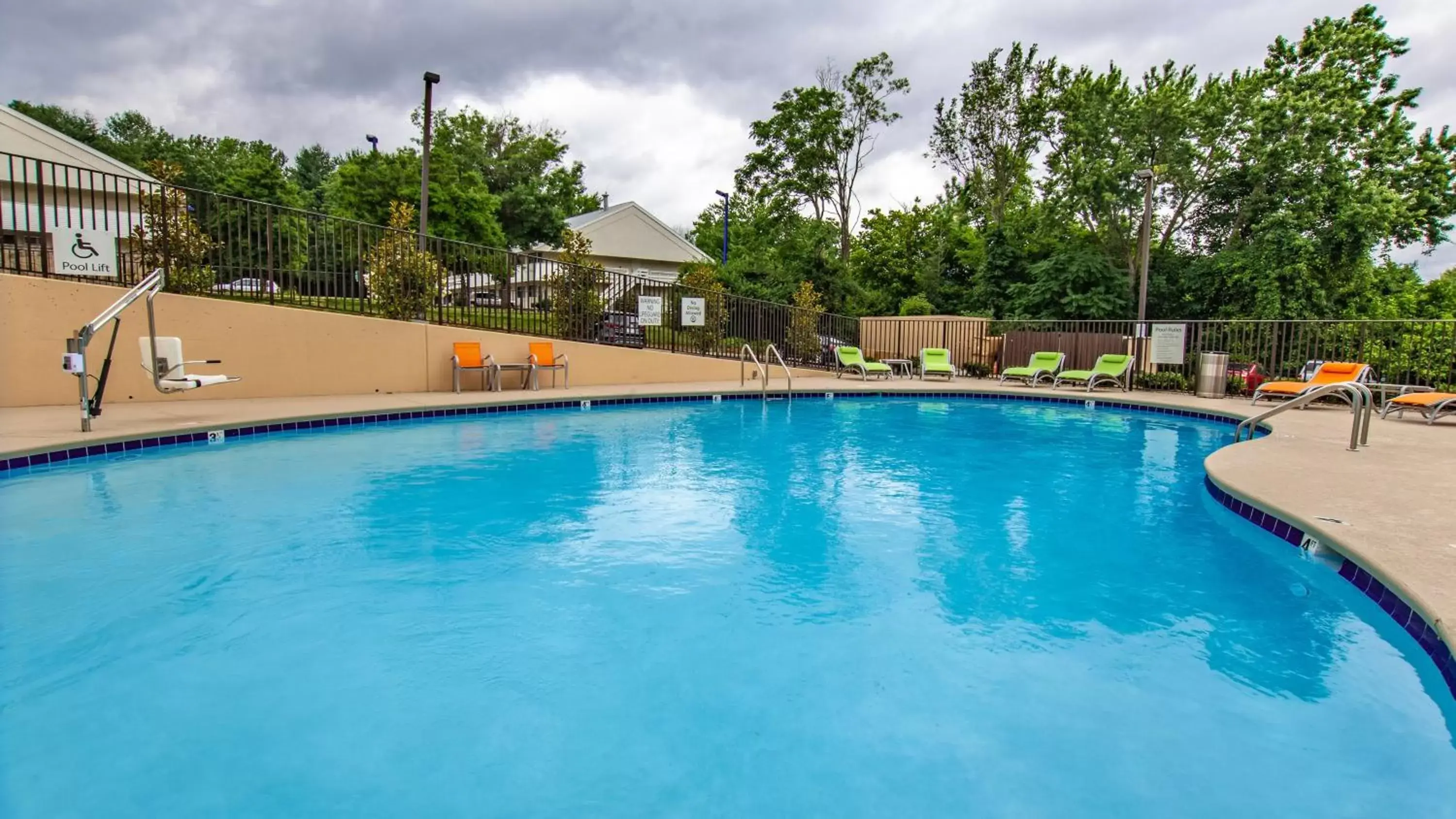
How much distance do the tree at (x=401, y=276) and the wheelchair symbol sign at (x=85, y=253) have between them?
2.82 meters

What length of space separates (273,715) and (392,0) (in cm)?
1279

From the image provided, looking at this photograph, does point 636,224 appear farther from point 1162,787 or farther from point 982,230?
point 1162,787

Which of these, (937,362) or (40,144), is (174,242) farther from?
(937,362)

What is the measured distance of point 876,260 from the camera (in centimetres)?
2477

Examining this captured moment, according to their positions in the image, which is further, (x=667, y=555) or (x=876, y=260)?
(x=876, y=260)

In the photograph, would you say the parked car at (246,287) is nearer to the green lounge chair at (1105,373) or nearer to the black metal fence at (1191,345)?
the green lounge chair at (1105,373)

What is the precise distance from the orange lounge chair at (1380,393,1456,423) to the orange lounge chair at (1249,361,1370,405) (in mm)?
742

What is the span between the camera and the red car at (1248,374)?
12070 mm

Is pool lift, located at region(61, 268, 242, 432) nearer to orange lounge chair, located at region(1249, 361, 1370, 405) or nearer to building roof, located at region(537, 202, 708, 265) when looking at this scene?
orange lounge chair, located at region(1249, 361, 1370, 405)

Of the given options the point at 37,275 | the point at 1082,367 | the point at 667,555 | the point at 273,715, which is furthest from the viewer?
the point at 1082,367

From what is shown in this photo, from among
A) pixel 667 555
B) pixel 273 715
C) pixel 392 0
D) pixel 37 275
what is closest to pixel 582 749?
pixel 273 715

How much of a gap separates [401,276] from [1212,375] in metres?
12.9

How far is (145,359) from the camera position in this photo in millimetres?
6848

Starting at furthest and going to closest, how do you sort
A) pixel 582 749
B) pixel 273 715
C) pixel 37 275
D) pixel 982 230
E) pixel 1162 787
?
pixel 982 230 < pixel 37 275 < pixel 273 715 < pixel 582 749 < pixel 1162 787
